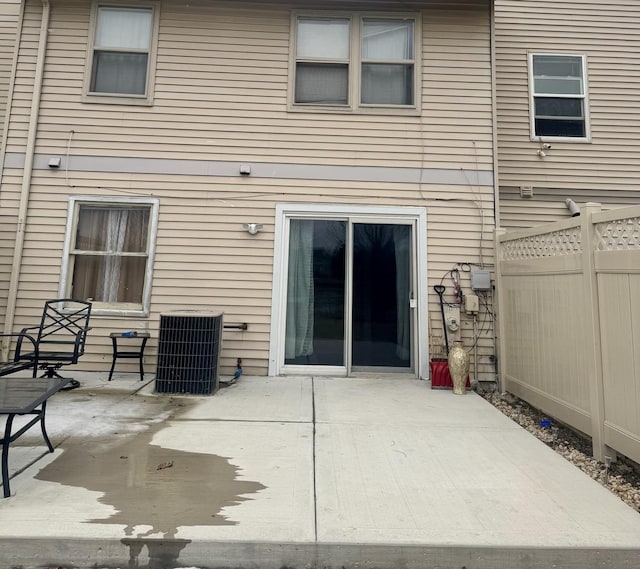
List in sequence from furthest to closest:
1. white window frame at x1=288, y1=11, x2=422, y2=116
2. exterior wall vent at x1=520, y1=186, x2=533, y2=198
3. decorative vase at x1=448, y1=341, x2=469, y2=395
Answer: exterior wall vent at x1=520, y1=186, x2=533, y2=198 < white window frame at x1=288, y1=11, x2=422, y2=116 < decorative vase at x1=448, y1=341, x2=469, y2=395

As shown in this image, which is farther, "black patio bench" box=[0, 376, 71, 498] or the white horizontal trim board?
the white horizontal trim board

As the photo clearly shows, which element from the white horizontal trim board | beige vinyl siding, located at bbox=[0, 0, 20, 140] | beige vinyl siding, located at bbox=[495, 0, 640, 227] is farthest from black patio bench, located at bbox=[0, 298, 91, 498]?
beige vinyl siding, located at bbox=[495, 0, 640, 227]

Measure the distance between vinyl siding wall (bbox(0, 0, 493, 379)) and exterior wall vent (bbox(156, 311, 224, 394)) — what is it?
83 centimetres

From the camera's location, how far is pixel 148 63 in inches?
221

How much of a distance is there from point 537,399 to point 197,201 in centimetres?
A: 469

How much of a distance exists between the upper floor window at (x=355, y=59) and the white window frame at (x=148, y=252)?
2.59 meters

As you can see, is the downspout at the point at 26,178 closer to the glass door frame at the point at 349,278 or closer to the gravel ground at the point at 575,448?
the glass door frame at the point at 349,278

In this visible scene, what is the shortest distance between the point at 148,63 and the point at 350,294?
4274mm

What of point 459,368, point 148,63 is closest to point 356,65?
point 148,63

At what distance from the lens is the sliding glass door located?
5363mm

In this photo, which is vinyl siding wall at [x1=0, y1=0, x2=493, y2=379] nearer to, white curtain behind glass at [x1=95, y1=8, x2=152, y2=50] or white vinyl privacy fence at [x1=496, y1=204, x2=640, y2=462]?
white curtain behind glass at [x1=95, y1=8, x2=152, y2=50]

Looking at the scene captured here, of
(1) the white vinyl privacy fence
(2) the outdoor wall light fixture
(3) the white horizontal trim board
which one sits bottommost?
(1) the white vinyl privacy fence

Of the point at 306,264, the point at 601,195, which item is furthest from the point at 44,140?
the point at 601,195

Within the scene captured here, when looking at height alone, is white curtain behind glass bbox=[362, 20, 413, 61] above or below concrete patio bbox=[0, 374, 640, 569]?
above
